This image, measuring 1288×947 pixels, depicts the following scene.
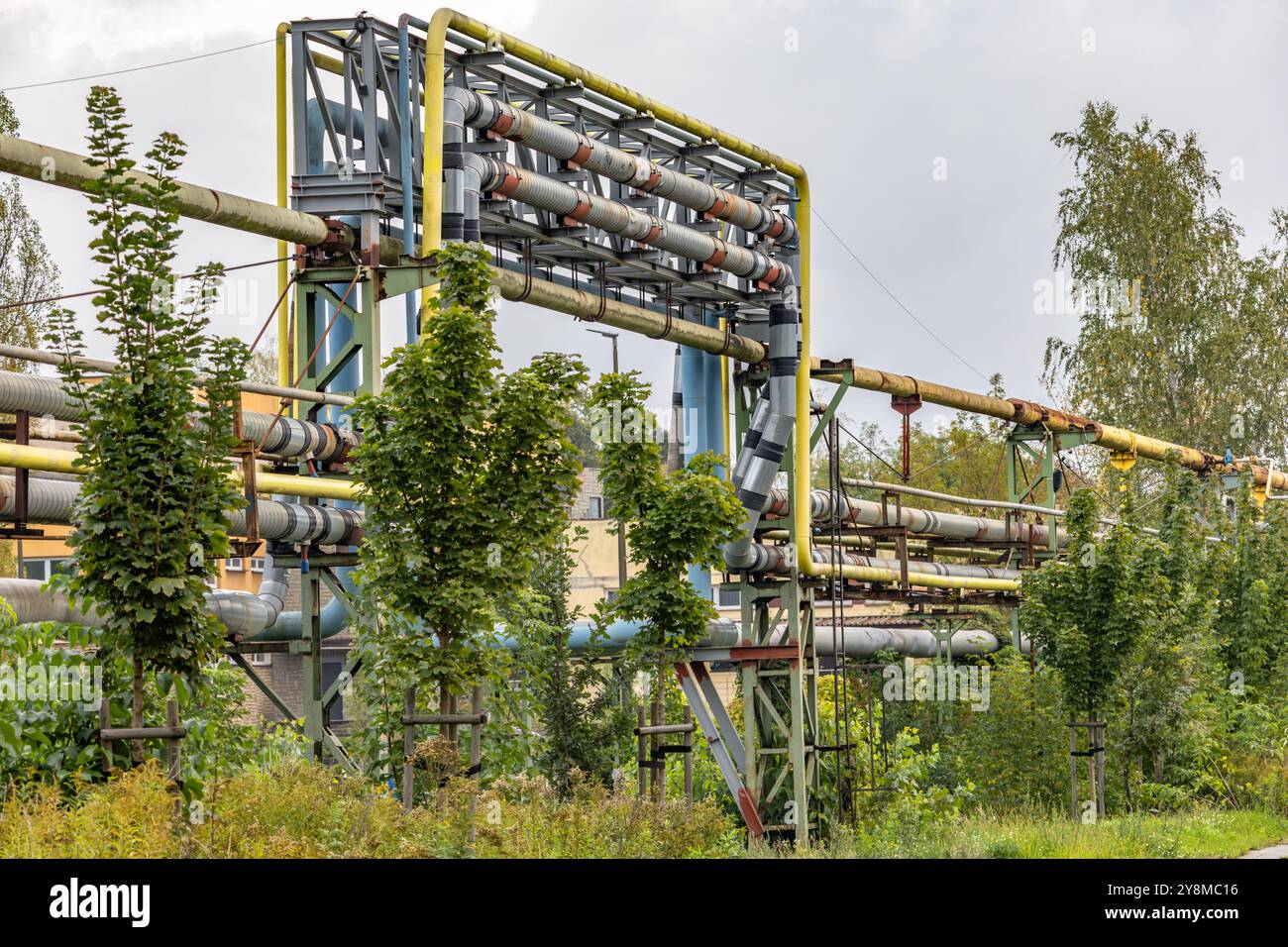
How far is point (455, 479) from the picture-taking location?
11180 mm

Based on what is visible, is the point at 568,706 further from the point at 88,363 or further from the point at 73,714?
the point at 88,363

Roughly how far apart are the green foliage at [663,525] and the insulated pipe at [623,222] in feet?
8.46

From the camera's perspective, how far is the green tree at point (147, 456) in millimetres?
9688

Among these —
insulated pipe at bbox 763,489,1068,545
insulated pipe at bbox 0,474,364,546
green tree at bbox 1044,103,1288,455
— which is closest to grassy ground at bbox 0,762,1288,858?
insulated pipe at bbox 0,474,364,546

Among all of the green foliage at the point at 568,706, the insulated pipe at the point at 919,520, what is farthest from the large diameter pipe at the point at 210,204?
the insulated pipe at the point at 919,520

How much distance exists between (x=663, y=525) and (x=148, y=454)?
593 centimetres

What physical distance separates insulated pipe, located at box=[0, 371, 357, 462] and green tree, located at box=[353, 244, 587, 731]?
1976 mm

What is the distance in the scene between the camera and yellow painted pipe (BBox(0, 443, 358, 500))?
11172 millimetres

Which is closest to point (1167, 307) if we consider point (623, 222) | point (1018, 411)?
point (1018, 411)

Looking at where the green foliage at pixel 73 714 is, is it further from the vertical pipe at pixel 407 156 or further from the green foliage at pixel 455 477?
the vertical pipe at pixel 407 156

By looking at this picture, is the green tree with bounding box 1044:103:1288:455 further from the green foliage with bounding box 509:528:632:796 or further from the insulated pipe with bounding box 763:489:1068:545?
the green foliage with bounding box 509:528:632:796
